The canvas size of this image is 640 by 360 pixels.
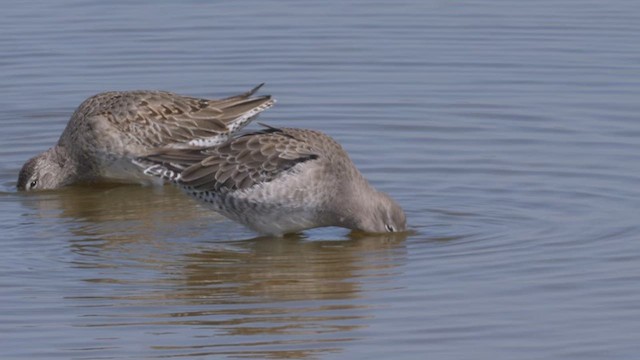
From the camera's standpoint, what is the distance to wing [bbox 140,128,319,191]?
10.6m

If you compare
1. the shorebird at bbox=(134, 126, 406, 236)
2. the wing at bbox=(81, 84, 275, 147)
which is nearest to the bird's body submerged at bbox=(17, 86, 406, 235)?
the shorebird at bbox=(134, 126, 406, 236)

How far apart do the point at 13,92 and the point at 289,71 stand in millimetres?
2568

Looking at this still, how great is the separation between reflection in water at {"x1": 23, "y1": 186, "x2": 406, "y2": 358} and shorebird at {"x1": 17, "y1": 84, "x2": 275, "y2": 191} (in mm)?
692

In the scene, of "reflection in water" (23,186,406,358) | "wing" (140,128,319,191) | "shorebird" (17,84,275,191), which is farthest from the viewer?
"shorebird" (17,84,275,191)

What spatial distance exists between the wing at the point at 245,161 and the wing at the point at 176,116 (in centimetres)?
179

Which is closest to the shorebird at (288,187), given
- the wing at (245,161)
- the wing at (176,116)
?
the wing at (245,161)

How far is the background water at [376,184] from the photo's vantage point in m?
8.52

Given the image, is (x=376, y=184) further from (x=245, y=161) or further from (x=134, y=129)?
(x=134, y=129)

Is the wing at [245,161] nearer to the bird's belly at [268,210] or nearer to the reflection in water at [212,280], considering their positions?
the bird's belly at [268,210]

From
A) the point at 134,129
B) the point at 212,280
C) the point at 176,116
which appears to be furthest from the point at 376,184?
the point at 212,280

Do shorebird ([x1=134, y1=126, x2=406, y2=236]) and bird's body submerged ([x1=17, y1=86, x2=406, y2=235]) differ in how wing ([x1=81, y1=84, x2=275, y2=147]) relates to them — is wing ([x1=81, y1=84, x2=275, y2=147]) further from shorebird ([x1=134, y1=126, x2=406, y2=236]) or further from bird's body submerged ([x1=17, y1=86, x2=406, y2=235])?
shorebird ([x1=134, y1=126, x2=406, y2=236])

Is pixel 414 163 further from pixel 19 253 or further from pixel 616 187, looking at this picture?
pixel 19 253

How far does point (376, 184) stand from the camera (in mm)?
11859

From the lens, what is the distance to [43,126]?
46.3ft
